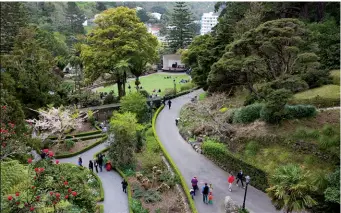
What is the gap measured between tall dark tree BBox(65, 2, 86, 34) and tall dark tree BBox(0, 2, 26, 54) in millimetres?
29215

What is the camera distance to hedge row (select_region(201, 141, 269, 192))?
664 inches

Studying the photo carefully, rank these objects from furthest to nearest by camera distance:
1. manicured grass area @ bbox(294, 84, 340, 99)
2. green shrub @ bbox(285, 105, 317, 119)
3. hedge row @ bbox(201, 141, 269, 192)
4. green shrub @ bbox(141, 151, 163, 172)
A: manicured grass area @ bbox(294, 84, 340, 99), green shrub @ bbox(141, 151, 163, 172), green shrub @ bbox(285, 105, 317, 119), hedge row @ bbox(201, 141, 269, 192)

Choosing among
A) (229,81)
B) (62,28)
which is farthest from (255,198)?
(62,28)

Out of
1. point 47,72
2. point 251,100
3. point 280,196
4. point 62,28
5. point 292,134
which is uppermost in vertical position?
point 62,28

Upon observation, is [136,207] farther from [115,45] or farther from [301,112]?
[115,45]

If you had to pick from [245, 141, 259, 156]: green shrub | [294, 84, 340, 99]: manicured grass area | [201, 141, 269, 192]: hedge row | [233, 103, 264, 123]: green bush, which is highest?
[294, 84, 340, 99]: manicured grass area

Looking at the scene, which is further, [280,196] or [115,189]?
[115,189]

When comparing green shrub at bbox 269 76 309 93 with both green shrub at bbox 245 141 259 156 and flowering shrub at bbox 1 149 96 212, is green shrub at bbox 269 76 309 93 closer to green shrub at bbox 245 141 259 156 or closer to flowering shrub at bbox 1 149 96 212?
green shrub at bbox 245 141 259 156

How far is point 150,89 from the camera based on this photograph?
40281 millimetres

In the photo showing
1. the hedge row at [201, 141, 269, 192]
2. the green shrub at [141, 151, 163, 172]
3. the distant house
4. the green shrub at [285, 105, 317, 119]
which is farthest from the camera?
the distant house

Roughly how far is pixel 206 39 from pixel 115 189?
80.6 feet

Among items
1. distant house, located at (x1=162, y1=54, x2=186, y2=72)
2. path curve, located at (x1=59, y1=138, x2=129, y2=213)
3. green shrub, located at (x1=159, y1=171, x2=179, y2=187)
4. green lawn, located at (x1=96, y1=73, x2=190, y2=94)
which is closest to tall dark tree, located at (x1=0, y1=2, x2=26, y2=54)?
green lawn, located at (x1=96, y1=73, x2=190, y2=94)

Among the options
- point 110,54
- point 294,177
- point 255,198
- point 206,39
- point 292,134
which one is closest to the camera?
point 294,177

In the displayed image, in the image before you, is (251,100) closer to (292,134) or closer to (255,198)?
(292,134)
